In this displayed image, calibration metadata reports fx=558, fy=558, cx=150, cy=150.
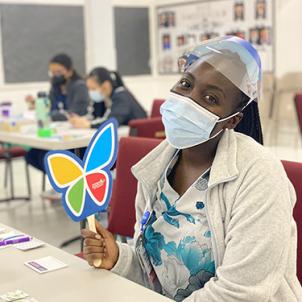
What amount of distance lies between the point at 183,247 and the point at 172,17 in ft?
22.5

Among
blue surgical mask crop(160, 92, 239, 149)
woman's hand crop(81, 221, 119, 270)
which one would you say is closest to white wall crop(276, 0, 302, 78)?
blue surgical mask crop(160, 92, 239, 149)

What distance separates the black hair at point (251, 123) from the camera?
1.55 m

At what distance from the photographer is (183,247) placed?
144cm

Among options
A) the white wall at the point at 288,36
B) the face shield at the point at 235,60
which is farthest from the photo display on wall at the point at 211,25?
the face shield at the point at 235,60

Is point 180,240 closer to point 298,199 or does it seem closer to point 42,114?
point 298,199

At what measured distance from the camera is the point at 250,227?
1.28 metres

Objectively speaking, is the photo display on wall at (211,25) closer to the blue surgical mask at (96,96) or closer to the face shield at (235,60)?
the blue surgical mask at (96,96)

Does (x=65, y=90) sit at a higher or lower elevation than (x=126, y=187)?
higher

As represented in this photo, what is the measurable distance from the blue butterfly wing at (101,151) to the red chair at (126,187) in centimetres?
80

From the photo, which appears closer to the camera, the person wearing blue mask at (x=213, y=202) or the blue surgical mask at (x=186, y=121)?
the person wearing blue mask at (x=213, y=202)

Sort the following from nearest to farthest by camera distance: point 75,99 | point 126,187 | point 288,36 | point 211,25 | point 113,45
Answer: point 126,187 → point 75,99 → point 113,45 → point 288,36 → point 211,25

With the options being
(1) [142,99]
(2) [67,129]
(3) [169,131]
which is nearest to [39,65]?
(1) [142,99]

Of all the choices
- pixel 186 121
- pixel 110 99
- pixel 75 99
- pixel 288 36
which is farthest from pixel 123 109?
pixel 288 36

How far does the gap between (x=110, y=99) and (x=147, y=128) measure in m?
0.85
